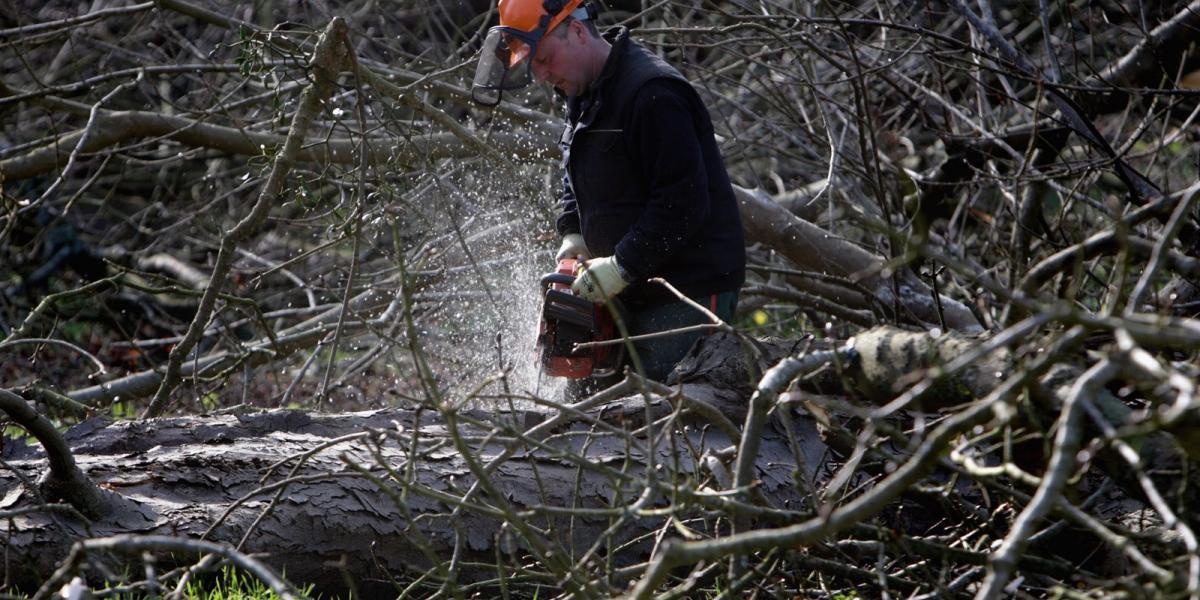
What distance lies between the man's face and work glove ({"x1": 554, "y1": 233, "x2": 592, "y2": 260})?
0.72m

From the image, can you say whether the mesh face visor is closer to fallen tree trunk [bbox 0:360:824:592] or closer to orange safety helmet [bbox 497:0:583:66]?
orange safety helmet [bbox 497:0:583:66]

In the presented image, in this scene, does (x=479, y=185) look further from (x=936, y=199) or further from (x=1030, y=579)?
(x=1030, y=579)

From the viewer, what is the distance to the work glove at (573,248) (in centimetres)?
477

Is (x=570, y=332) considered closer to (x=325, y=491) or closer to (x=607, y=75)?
(x=607, y=75)

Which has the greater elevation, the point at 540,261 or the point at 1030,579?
the point at 1030,579

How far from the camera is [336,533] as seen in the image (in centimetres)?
300

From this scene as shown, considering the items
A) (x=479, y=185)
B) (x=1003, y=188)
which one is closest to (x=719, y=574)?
(x=1003, y=188)

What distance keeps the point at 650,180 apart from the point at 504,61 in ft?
2.41

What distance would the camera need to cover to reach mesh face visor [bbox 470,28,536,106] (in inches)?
164

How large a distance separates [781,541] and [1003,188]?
12.0 feet

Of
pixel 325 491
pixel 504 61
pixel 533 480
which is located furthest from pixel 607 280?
pixel 325 491

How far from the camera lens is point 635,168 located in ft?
14.3

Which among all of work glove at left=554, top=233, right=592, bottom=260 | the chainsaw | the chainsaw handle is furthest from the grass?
work glove at left=554, top=233, right=592, bottom=260

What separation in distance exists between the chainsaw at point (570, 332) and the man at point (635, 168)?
0.08 metres
